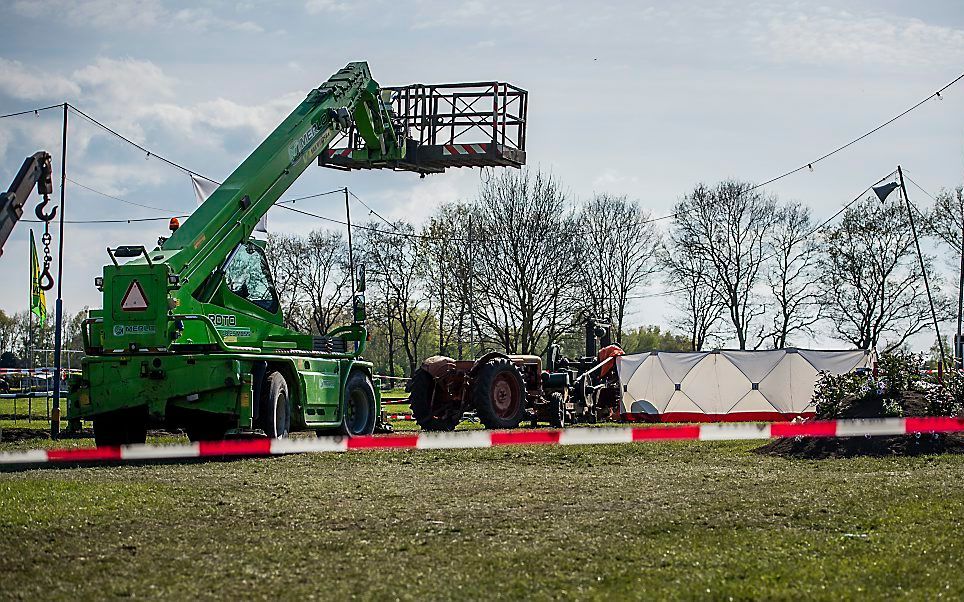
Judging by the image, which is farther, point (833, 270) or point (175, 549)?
point (833, 270)

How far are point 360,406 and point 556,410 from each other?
697cm

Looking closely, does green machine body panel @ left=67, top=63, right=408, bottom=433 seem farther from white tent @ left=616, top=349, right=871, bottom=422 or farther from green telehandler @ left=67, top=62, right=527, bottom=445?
white tent @ left=616, top=349, right=871, bottom=422

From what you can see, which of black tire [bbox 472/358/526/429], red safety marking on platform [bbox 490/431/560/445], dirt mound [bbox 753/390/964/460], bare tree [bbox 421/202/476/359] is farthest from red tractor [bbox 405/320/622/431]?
bare tree [bbox 421/202/476/359]

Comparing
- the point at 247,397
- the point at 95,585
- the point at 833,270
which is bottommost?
the point at 95,585

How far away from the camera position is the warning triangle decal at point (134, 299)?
1478cm

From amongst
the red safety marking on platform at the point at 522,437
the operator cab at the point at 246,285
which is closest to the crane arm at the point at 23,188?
the red safety marking on platform at the point at 522,437

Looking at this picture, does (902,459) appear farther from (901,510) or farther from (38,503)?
(38,503)

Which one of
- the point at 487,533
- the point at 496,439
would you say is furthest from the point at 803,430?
the point at 487,533

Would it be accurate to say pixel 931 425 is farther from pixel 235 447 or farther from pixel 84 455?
pixel 84 455

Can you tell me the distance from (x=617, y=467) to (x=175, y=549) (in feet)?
22.1

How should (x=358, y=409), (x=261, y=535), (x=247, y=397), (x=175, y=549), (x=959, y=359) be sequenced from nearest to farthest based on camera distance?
(x=175, y=549) < (x=261, y=535) < (x=247, y=397) < (x=358, y=409) < (x=959, y=359)

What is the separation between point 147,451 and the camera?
13.4 metres

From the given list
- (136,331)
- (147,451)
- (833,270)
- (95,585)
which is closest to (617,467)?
(147,451)

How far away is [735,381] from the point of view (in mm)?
30094
